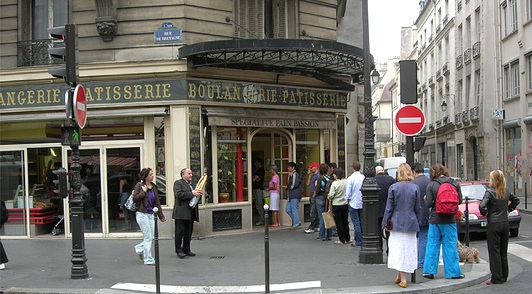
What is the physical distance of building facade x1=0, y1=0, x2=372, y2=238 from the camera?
13906mm

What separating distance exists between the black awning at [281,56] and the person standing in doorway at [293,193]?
2624 millimetres

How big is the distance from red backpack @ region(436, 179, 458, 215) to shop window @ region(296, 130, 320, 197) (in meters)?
8.06

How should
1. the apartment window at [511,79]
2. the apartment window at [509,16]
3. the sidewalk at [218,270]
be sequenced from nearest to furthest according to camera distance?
1. the sidewalk at [218,270]
2. the apartment window at [511,79]
3. the apartment window at [509,16]

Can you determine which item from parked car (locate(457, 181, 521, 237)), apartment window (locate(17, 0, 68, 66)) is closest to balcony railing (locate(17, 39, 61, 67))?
apartment window (locate(17, 0, 68, 66))

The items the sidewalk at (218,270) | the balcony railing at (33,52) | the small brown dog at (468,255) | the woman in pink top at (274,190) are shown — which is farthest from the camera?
the woman in pink top at (274,190)

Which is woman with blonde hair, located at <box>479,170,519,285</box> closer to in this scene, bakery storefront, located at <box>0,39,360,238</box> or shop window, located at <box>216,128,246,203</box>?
bakery storefront, located at <box>0,39,360,238</box>

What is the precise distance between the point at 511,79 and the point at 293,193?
68.9ft

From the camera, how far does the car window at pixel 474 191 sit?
49.7ft

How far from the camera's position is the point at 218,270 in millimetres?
10133

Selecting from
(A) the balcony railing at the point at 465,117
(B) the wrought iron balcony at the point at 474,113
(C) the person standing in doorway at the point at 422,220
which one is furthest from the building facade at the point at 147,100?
(A) the balcony railing at the point at 465,117

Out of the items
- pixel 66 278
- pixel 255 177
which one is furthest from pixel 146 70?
pixel 66 278

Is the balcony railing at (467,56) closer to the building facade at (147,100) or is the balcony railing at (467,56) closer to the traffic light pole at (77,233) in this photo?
the building facade at (147,100)

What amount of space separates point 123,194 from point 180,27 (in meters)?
4.33

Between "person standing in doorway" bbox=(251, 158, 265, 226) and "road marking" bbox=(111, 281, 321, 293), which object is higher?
"person standing in doorway" bbox=(251, 158, 265, 226)
